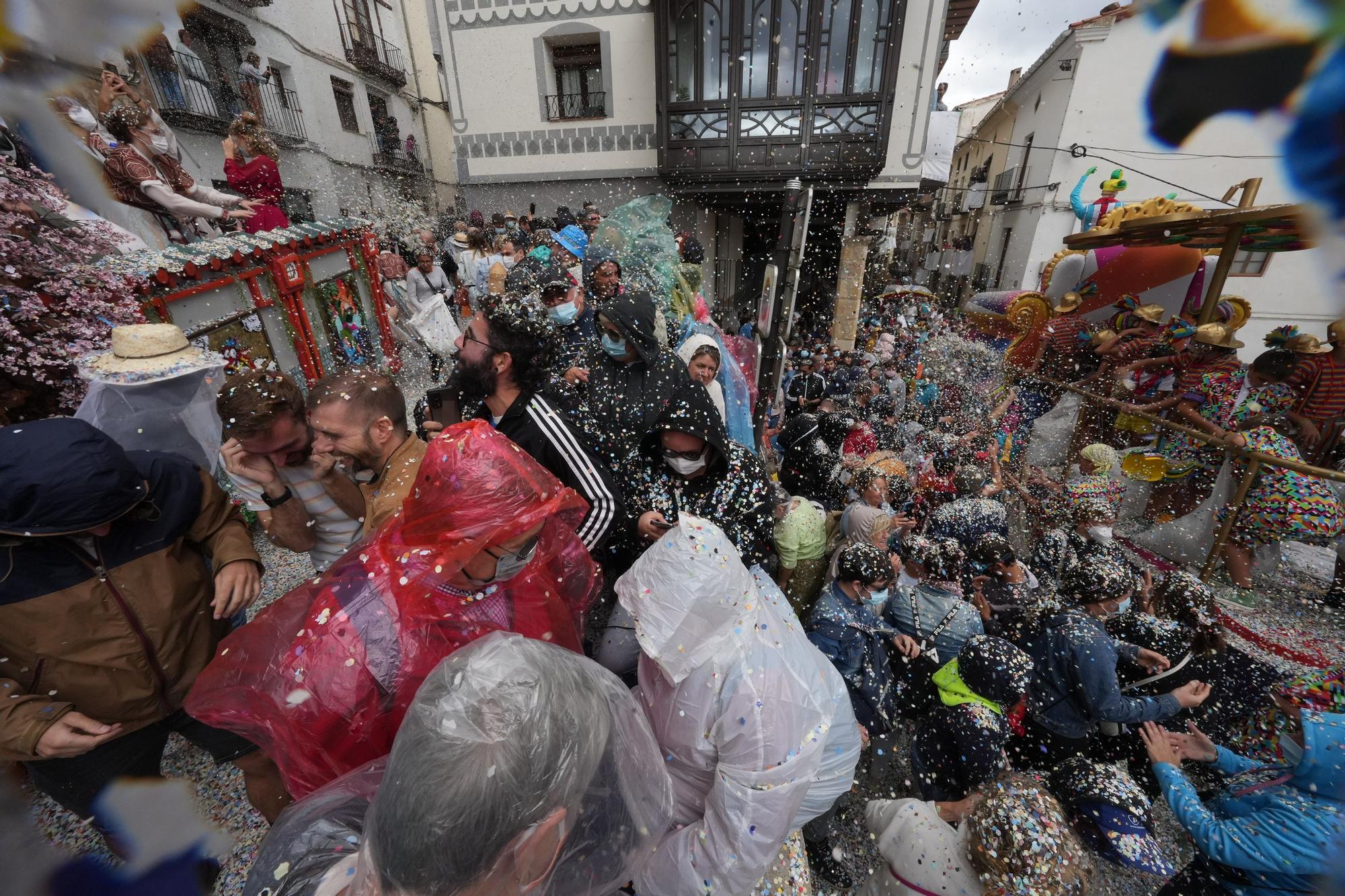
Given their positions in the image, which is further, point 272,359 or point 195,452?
point 272,359

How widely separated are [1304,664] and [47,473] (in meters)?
5.99

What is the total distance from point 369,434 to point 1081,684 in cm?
307

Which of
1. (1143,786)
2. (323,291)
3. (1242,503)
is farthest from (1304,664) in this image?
(323,291)

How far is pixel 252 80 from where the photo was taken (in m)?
7.00

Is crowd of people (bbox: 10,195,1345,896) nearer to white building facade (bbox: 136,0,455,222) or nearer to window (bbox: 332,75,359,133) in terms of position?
white building facade (bbox: 136,0,455,222)

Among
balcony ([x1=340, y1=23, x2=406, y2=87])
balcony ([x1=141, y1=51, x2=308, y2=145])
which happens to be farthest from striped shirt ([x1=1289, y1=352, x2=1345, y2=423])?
balcony ([x1=340, y1=23, x2=406, y2=87])

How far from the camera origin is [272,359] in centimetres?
444

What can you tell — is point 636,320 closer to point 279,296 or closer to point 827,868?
point 827,868

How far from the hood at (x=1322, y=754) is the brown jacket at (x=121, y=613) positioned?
3.51 meters

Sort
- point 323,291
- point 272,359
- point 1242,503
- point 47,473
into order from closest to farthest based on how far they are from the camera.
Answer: point 47,473 → point 1242,503 → point 272,359 → point 323,291

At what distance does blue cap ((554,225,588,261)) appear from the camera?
614 centimetres

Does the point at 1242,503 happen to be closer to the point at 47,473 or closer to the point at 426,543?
the point at 426,543

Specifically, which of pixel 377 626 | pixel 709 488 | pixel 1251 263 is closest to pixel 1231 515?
pixel 1251 263

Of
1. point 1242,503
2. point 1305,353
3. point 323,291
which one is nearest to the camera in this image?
point 1242,503
